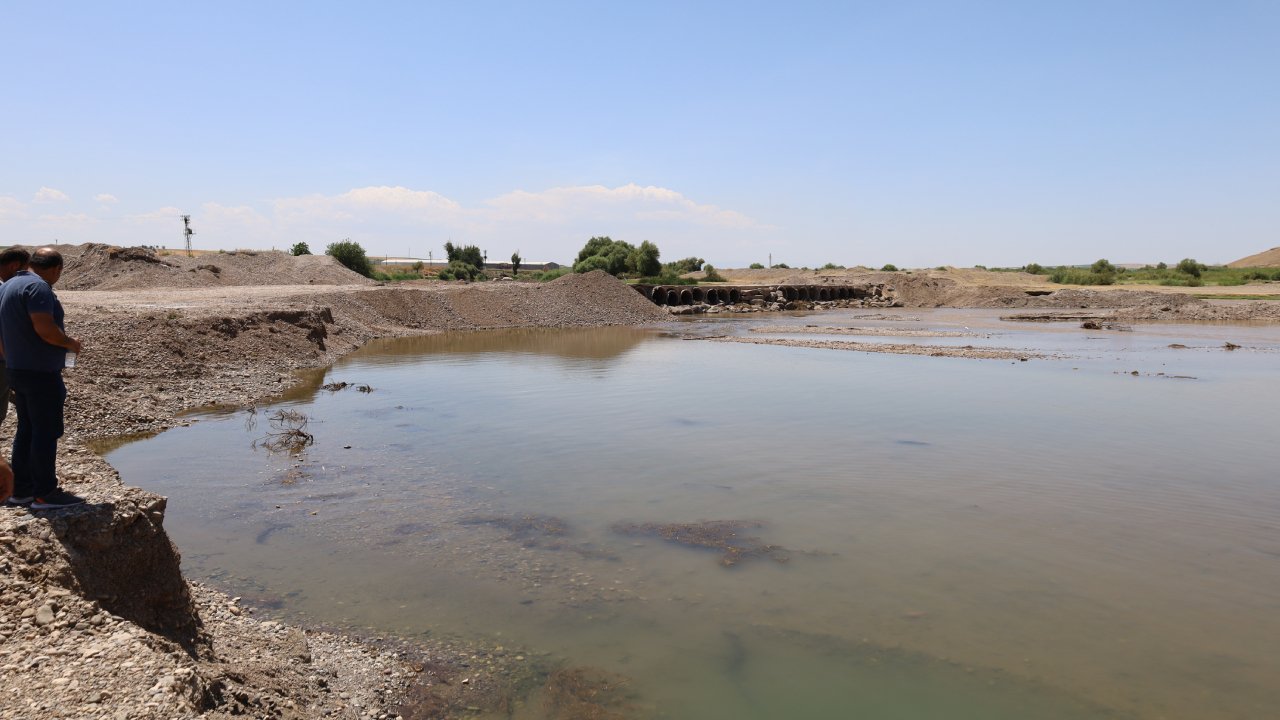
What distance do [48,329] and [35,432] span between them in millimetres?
777

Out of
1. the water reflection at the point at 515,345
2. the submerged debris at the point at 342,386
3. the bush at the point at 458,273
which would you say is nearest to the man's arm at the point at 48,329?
the submerged debris at the point at 342,386

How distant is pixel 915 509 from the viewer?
10.6 meters

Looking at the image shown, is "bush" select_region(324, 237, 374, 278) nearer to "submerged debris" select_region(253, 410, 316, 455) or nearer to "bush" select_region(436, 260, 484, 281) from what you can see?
"bush" select_region(436, 260, 484, 281)

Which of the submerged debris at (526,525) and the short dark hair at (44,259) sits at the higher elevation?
the short dark hair at (44,259)

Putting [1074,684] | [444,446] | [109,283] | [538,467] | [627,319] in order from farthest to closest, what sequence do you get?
[627,319] → [109,283] → [444,446] → [538,467] → [1074,684]

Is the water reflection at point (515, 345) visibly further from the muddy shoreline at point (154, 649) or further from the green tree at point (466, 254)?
the green tree at point (466, 254)

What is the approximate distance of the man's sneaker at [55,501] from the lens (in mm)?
5461

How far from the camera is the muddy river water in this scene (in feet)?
21.3

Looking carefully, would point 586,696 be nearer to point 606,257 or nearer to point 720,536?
point 720,536

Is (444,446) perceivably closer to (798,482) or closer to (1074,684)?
(798,482)

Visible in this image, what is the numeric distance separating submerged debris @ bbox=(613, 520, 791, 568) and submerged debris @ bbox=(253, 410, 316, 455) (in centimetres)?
733

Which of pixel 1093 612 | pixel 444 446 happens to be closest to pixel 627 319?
pixel 444 446

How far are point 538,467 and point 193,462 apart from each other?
577cm

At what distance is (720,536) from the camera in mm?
9547
